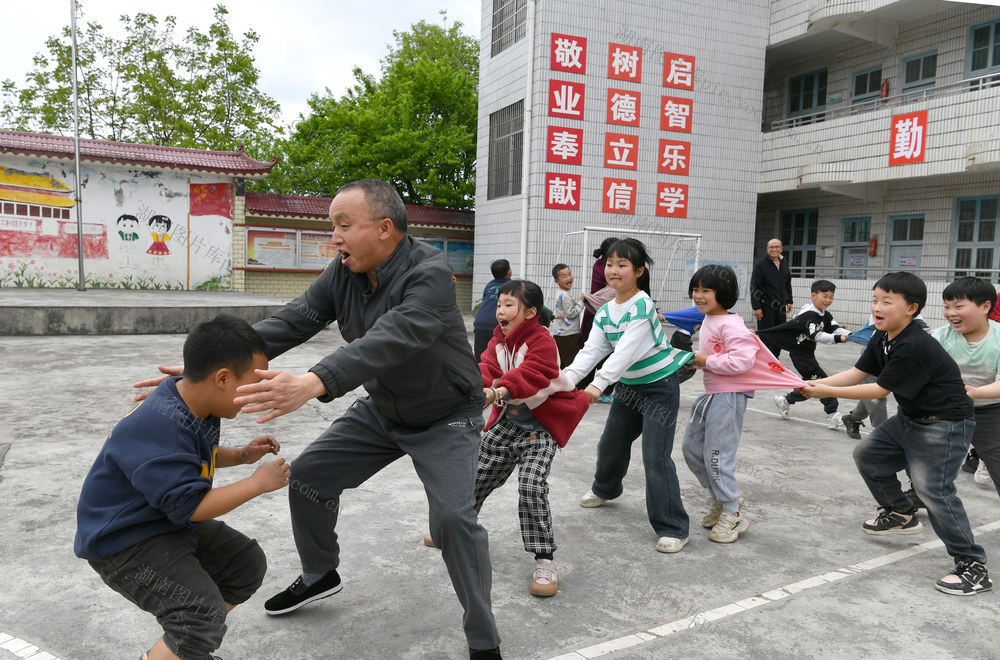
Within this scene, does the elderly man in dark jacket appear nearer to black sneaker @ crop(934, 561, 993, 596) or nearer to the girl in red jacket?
the girl in red jacket

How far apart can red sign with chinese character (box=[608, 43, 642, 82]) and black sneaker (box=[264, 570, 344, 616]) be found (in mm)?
15217

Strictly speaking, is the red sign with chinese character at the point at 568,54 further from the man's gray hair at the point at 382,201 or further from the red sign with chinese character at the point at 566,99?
the man's gray hair at the point at 382,201

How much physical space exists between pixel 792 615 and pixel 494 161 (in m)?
15.8

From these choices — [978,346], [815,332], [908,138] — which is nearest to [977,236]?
[908,138]

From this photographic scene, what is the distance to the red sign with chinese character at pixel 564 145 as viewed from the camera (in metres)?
15.9

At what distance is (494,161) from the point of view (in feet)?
58.1

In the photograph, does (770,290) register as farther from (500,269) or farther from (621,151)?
→ (621,151)

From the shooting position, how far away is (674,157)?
16922 millimetres

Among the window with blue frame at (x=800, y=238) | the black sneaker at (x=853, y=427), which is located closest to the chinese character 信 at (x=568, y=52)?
the window with blue frame at (x=800, y=238)

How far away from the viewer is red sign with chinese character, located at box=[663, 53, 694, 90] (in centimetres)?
1656

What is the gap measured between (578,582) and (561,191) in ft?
44.6

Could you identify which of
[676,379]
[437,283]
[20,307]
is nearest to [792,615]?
[676,379]

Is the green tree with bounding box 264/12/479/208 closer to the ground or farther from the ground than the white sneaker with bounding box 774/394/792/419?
farther from the ground

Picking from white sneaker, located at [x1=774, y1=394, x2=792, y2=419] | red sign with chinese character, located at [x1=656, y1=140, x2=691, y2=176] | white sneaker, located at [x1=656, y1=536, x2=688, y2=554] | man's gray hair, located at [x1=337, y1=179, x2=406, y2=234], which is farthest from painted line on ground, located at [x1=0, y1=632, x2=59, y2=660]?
red sign with chinese character, located at [x1=656, y1=140, x2=691, y2=176]
